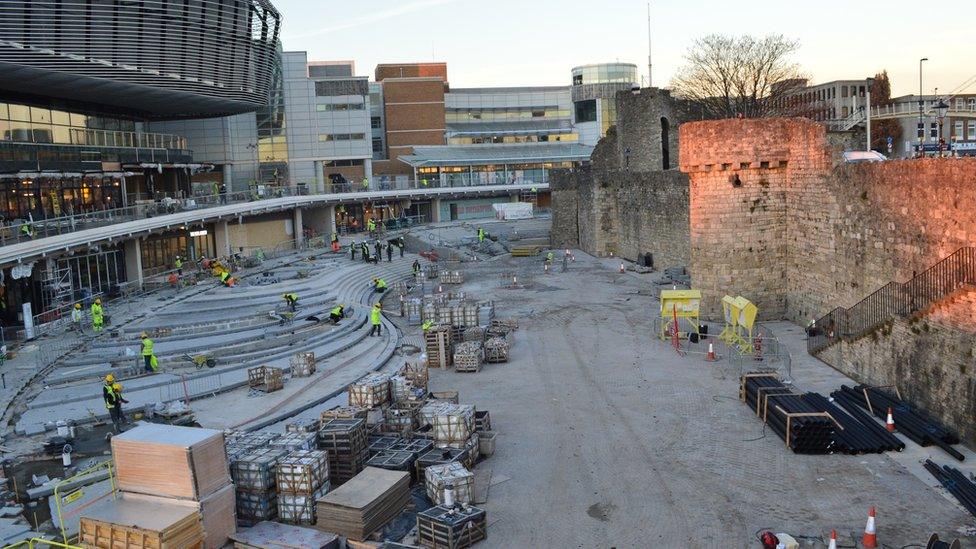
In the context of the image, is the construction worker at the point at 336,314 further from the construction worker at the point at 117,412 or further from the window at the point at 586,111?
the window at the point at 586,111

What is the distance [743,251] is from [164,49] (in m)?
27.0

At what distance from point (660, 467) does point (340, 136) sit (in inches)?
2079

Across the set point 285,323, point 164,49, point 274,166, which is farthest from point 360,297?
point 274,166

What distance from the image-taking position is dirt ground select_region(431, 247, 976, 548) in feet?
39.4

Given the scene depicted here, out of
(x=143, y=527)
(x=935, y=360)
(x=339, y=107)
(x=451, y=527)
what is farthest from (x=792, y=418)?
(x=339, y=107)

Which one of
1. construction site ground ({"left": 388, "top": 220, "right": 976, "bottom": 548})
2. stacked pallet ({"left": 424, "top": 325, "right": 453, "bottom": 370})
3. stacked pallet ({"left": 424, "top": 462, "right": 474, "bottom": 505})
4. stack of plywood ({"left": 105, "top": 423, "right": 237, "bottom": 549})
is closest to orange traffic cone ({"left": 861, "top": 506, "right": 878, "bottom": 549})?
construction site ground ({"left": 388, "top": 220, "right": 976, "bottom": 548})

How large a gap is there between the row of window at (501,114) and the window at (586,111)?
135 cm

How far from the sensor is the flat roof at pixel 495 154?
72375mm

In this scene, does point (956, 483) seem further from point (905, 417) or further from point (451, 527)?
point (451, 527)

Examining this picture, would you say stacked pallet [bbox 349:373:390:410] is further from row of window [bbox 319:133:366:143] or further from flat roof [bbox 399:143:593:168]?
flat roof [bbox 399:143:593:168]

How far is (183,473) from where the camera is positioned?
1148cm

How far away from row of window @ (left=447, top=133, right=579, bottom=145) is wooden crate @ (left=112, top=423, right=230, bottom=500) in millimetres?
68428

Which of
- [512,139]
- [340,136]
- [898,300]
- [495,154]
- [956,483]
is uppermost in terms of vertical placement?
[512,139]

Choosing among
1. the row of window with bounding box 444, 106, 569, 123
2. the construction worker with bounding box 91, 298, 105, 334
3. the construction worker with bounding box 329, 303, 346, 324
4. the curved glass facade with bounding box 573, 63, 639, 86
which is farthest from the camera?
the curved glass facade with bounding box 573, 63, 639, 86
